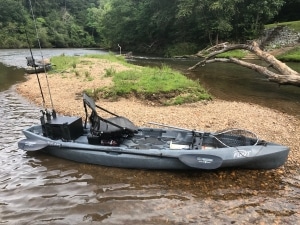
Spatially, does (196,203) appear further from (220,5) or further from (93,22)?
(93,22)

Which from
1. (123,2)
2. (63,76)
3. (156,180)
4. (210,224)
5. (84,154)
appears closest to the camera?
(210,224)

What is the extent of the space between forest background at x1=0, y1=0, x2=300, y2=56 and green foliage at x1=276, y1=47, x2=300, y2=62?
323 inches

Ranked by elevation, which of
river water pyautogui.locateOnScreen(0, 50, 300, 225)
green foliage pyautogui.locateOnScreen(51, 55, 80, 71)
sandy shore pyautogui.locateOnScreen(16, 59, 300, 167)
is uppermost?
green foliage pyautogui.locateOnScreen(51, 55, 80, 71)

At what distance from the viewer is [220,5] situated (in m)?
35.6

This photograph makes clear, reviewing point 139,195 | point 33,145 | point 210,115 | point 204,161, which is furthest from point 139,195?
point 210,115

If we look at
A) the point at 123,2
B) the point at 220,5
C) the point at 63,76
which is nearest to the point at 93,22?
the point at 123,2

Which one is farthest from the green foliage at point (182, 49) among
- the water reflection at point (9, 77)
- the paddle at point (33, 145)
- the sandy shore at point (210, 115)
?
the paddle at point (33, 145)

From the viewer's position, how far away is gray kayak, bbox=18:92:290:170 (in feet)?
23.4

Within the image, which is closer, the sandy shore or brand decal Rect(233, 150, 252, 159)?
brand decal Rect(233, 150, 252, 159)

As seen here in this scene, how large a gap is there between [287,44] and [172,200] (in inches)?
1317

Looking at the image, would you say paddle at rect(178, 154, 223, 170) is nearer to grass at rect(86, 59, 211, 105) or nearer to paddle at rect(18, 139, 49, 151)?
paddle at rect(18, 139, 49, 151)

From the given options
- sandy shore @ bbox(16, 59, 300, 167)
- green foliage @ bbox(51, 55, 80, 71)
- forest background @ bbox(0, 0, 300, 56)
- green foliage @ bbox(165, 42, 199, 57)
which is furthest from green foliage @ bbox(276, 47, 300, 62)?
green foliage @ bbox(51, 55, 80, 71)

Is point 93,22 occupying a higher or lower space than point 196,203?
higher

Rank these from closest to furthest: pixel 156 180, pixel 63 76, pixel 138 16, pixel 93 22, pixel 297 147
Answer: pixel 156 180 → pixel 297 147 → pixel 63 76 → pixel 138 16 → pixel 93 22
